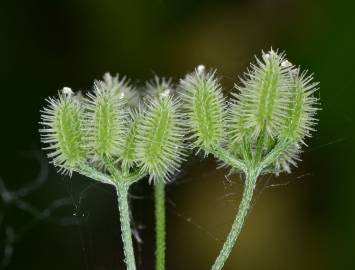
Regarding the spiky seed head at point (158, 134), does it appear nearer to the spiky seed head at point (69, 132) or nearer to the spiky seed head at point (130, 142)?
the spiky seed head at point (130, 142)

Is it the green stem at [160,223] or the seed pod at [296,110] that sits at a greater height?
the seed pod at [296,110]

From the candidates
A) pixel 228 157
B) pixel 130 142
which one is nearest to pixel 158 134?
pixel 130 142

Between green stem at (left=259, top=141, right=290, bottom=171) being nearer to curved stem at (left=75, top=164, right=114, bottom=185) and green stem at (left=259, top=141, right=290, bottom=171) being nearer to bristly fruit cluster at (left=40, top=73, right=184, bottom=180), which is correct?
bristly fruit cluster at (left=40, top=73, right=184, bottom=180)

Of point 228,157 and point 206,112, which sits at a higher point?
point 206,112

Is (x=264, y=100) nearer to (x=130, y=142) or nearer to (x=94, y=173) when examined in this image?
(x=130, y=142)

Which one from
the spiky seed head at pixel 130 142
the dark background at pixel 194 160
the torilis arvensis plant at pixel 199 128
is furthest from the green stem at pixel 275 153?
the dark background at pixel 194 160
